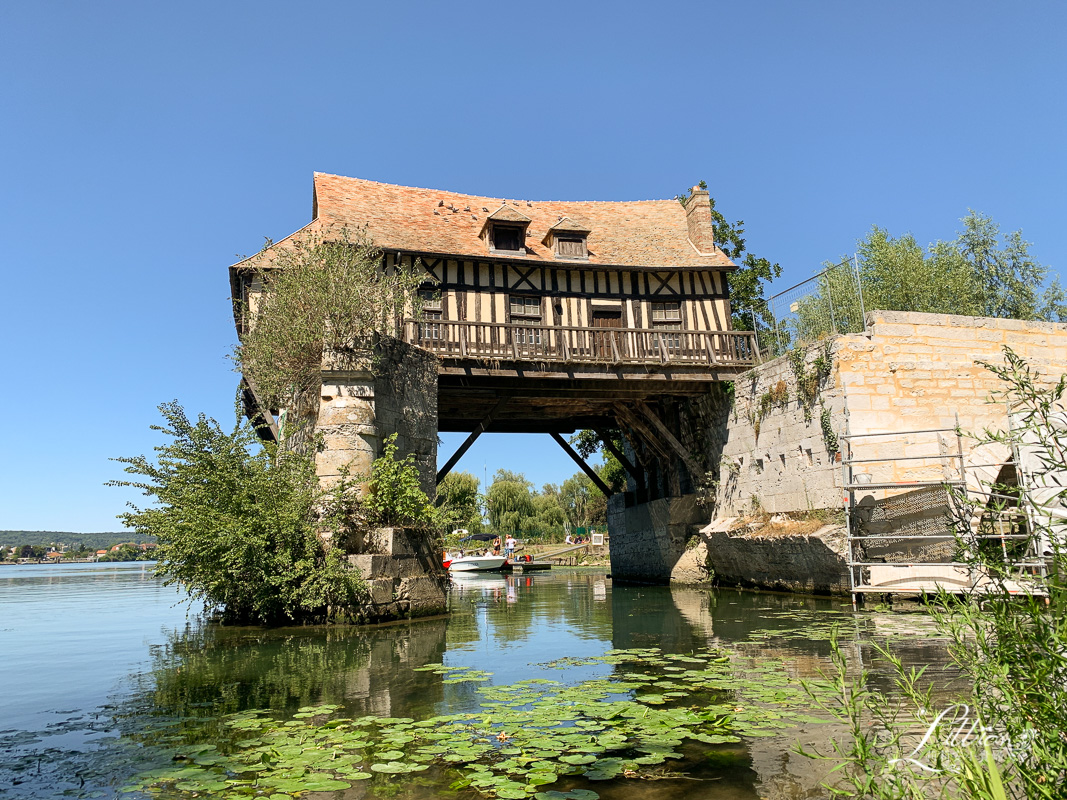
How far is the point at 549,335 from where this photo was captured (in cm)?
1489

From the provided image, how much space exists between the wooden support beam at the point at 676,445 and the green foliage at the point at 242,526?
9110 millimetres

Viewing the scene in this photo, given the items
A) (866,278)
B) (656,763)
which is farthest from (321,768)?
(866,278)

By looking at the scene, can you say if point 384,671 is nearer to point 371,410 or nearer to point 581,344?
point 371,410

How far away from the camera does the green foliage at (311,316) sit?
32.1ft

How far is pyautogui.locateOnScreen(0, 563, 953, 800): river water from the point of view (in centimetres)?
325

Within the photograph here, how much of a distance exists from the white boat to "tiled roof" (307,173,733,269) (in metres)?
13.9

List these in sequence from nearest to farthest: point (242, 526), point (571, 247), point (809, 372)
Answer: point (242, 526) → point (809, 372) → point (571, 247)

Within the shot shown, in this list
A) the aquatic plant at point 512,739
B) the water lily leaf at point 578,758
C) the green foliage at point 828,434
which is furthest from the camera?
the green foliage at point 828,434

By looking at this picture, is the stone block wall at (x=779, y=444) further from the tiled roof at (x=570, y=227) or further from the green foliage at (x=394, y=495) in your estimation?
the green foliage at (x=394, y=495)

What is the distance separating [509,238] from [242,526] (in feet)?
32.3

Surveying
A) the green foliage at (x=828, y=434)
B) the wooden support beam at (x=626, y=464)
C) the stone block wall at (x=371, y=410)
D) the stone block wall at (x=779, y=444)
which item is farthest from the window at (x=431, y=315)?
the green foliage at (x=828, y=434)

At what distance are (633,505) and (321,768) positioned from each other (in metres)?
16.6

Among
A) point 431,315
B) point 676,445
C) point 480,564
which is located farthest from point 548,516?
point 431,315

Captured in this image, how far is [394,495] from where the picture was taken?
9.52m
